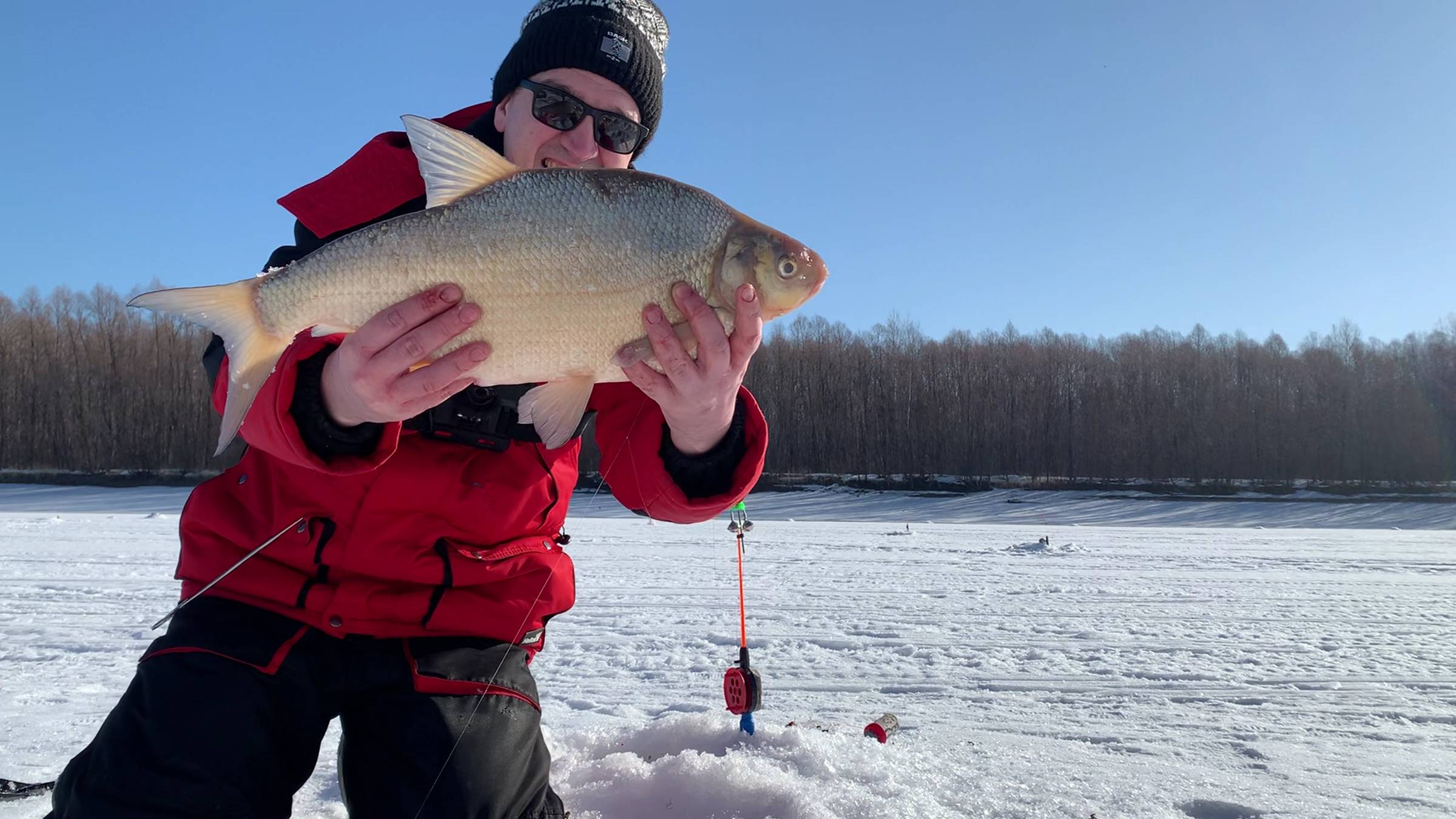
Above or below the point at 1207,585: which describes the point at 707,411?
above

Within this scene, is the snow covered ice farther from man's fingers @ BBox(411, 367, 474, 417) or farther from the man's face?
the man's face

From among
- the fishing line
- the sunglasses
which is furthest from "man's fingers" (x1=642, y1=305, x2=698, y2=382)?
the sunglasses

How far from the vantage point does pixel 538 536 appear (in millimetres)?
2730

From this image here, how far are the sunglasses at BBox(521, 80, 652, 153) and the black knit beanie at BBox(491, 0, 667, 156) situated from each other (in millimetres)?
184

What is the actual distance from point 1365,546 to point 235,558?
18.9 meters

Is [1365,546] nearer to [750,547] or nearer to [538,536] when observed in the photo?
[750,547]

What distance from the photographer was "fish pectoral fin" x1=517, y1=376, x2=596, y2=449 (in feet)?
6.88

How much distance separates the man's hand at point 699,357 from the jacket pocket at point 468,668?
0.99 metres

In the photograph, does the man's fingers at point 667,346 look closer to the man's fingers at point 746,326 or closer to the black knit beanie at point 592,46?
the man's fingers at point 746,326

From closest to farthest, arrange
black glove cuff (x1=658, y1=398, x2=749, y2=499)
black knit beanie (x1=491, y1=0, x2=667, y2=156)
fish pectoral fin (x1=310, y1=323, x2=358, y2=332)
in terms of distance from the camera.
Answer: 1. fish pectoral fin (x1=310, y1=323, x2=358, y2=332)
2. black glove cuff (x1=658, y1=398, x2=749, y2=499)
3. black knit beanie (x1=491, y1=0, x2=667, y2=156)

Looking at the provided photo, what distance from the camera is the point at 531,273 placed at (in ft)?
6.48

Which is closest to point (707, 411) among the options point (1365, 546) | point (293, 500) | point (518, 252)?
point (518, 252)

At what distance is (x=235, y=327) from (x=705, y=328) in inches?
44.2

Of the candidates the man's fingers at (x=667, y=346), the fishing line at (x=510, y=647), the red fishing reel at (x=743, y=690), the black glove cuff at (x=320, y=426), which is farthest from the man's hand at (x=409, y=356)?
the red fishing reel at (x=743, y=690)
